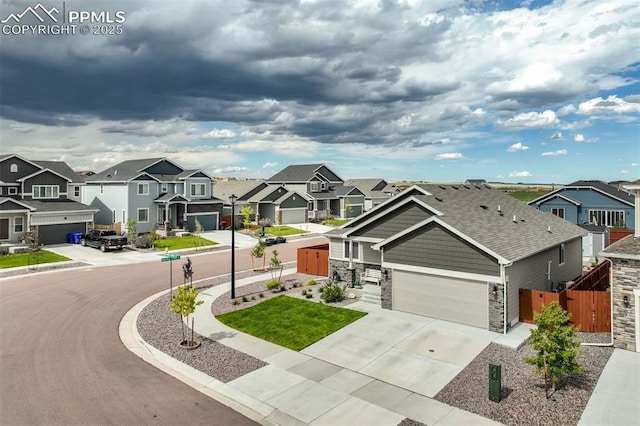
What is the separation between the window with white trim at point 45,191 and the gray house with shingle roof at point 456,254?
3675 centimetres

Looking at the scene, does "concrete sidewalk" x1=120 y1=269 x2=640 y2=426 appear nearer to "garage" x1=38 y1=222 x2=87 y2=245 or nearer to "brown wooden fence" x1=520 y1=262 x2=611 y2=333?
"brown wooden fence" x1=520 y1=262 x2=611 y2=333

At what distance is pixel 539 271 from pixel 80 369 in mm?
20931

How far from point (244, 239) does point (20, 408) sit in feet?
122

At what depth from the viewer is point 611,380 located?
1266 cm

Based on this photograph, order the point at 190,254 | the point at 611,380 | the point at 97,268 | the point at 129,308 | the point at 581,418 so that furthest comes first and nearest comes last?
the point at 190,254 < the point at 97,268 < the point at 129,308 < the point at 611,380 < the point at 581,418

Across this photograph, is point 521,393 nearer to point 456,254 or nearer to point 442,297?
point 442,297

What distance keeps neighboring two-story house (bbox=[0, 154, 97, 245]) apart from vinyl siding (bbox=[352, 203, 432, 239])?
33.0m

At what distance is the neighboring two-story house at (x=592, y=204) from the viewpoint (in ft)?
140

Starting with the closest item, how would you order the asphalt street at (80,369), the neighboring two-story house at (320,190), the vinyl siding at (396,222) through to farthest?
the asphalt street at (80,369) → the vinyl siding at (396,222) → the neighboring two-story house at (320,190)

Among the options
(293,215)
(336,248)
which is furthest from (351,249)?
(293,215)

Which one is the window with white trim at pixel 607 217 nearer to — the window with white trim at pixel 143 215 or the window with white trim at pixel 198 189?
the window with white trim at pixel 198 189

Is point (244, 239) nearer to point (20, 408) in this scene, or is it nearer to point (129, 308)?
point (129, 308)

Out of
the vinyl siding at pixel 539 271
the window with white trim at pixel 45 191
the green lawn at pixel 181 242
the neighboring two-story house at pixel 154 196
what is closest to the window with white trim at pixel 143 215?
the neighboring two-story house at pixel 154 196

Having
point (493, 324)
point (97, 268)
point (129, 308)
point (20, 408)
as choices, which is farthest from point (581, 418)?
point (97, 268)
